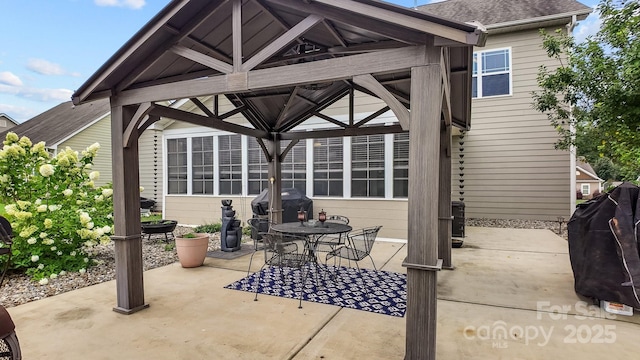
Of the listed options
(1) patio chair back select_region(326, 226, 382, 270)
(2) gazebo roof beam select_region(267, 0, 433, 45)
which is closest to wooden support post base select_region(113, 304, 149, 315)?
(1) patio chair back select_region(326, 226, 382, 270)

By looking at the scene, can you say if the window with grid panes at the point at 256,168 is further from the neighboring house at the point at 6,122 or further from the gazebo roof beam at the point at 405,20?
the neighboring house at the point at 6,122

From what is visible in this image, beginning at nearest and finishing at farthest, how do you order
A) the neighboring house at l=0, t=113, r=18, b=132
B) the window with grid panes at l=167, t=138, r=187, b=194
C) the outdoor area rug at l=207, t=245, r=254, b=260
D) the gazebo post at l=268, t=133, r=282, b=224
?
the outdoor area rug at l=207, t=245, r=254, b=260 < the gazebo post at l=268, t=133, r=282, b=224 < the window with grid panes at l=167, t=138, r=187, b=194 < the neighboring house at l=0, t=113, r=18, b=132

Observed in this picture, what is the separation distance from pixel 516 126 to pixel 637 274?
21.4ft

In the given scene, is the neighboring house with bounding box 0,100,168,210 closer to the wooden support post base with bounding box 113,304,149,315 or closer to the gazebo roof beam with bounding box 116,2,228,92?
the gazebo roof beam with bounding box 116,2,228,92

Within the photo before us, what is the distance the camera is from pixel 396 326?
3.34 metres

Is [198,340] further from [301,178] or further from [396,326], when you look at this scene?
[301,178]

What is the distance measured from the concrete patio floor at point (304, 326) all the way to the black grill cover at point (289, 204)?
305 centimetres

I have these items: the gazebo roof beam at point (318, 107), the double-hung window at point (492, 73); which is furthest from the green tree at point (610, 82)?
the gazebo roof beam at point (318, 107)

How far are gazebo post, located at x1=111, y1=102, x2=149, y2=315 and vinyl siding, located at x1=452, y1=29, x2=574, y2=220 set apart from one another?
8210 millimetres

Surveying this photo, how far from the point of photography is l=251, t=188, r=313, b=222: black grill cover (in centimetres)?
790

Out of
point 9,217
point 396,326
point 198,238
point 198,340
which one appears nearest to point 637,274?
point 396,326

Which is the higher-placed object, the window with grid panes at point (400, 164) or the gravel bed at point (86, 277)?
the window with grid panes at point (400, 164)

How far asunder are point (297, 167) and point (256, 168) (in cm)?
129

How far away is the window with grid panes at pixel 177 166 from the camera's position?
34.7 feet
